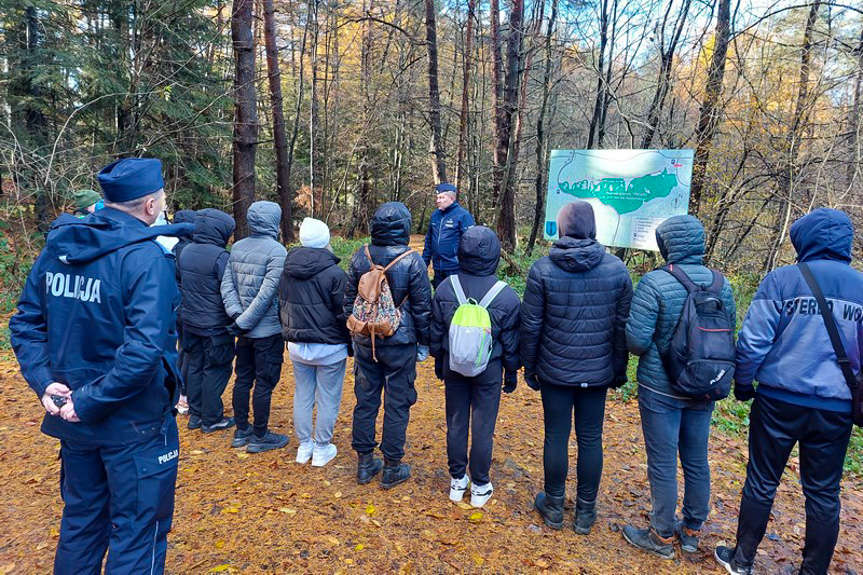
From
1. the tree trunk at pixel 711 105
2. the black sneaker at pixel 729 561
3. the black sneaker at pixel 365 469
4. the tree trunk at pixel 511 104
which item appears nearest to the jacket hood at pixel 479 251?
the black sneaker at pixel 365 469

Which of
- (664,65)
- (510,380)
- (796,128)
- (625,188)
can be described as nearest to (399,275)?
(510,380)

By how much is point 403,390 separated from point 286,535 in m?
1.24

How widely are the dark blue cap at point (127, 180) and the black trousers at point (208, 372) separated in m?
2.24

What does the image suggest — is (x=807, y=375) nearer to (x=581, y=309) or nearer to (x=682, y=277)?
(x=682, y=277)

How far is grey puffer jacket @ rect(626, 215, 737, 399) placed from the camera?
2869mm

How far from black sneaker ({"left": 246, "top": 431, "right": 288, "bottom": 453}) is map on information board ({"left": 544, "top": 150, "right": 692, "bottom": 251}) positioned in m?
5.14

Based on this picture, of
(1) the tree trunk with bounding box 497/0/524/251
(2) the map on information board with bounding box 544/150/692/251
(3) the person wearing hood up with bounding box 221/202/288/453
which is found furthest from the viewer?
(1) the tree trunk with bounding box 497/0/524/251

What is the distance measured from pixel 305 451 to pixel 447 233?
10.8ft

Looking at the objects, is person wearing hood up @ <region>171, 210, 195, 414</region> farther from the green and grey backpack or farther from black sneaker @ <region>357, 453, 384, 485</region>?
the green and grey backpack

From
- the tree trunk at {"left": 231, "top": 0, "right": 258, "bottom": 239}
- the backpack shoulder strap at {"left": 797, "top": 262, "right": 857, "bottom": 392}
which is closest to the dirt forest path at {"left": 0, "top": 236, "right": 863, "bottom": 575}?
the backpack shoulder strap at {"left": 797, "top": 262, "right": 857, "bottom": 392}

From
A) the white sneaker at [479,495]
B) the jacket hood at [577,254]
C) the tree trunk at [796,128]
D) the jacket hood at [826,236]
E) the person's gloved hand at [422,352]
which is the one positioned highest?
the tree trunk at [796,128]

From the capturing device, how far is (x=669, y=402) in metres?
2.94

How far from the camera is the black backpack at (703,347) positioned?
275cm

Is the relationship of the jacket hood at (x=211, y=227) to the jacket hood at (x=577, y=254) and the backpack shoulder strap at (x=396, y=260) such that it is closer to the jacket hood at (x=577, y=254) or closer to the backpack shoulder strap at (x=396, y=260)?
the backpack shoulder strap at (x=396, y=260)
